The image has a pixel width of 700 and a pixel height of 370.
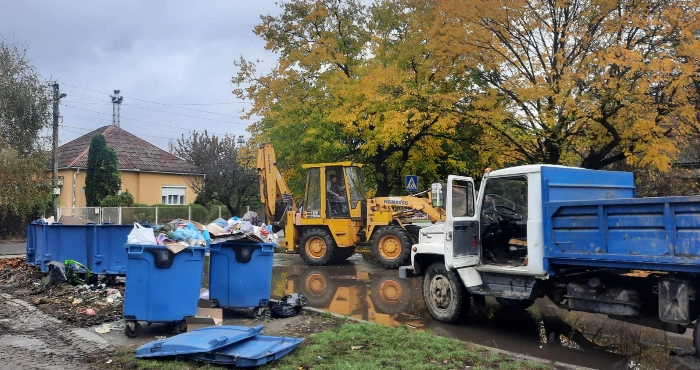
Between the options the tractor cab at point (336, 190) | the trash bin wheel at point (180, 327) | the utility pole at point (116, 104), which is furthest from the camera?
the utility pole at point (116, 104)

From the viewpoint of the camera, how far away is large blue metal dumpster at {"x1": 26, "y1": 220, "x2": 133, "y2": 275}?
1062 centimetres

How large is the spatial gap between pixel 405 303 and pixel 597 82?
6.43m

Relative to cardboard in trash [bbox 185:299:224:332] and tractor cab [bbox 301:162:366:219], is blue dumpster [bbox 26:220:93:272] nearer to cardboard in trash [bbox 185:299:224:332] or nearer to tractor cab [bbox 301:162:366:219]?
cardboard in trash [bbox 185:299:224:332]

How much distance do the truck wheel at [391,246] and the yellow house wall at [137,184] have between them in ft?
76.4

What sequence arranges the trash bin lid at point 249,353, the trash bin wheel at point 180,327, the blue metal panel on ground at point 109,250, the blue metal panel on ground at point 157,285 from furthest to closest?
the blue metal panel on ground at point 109,250 → the trash bin wheel at point 180,327 → the blue metal panel on ground at point 157,285 → the trash bin lid at point 249,353

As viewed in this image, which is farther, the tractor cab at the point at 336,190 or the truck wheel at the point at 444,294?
the tractor cab at the point at 336,190

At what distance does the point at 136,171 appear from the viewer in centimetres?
3472

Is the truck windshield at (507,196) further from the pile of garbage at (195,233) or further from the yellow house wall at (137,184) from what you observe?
the yellow house wall at (137,184)

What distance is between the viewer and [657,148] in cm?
1198

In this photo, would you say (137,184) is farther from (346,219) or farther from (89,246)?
(89,246)

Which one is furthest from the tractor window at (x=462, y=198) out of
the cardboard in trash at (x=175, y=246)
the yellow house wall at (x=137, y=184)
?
the yellow house wall at (x=137, y=184)

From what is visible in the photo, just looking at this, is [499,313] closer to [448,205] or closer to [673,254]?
[448,205]

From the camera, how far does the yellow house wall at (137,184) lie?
33406 mm

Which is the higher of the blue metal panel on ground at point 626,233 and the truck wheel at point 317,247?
the blue metal panel on ground at point 626,233
